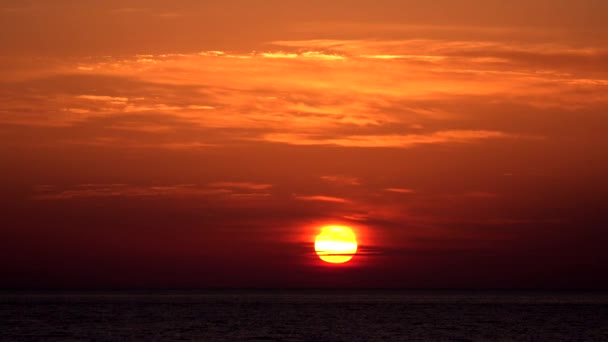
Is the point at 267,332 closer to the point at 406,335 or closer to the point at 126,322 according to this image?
the point at 406,335

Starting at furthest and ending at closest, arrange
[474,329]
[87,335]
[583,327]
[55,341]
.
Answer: [583,327]
[474,329]
[87,335]
[55,341]

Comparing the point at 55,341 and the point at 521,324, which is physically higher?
the point at 521,324

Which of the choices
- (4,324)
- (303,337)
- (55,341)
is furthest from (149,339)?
(4,324)

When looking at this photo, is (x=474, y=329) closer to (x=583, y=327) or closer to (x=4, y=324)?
(x=583, y=327)

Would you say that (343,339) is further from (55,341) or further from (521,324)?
(521,324)

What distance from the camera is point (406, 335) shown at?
359 feet

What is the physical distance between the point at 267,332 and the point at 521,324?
43.4 meters

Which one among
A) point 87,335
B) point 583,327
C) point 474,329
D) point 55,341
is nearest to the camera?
point 55,341

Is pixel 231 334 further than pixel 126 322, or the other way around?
pixel 126 322

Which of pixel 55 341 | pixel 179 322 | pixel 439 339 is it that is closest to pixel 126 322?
pixel 179 322

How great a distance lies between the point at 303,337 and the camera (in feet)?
338

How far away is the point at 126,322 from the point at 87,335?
2961cm

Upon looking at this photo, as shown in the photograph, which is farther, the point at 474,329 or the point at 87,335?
the point at 474,329

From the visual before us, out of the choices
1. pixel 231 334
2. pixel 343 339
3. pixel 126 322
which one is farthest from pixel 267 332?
pixel 126 322
